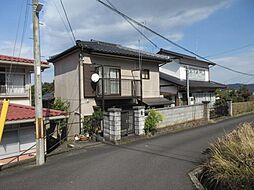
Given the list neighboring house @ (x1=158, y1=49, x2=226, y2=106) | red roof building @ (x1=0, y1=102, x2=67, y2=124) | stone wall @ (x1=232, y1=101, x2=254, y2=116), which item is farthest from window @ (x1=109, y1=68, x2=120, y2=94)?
stone wall @ (x1=232, y1=101, x2=254, y2=116)

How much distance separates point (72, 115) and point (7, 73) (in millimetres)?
5142

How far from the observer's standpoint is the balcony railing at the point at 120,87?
16547mm

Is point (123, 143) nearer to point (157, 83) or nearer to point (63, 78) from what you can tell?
point (63, 78)

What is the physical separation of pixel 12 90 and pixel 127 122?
6.57 m

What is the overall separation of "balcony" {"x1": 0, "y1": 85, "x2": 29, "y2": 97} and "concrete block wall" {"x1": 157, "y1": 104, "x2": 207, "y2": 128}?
842cm

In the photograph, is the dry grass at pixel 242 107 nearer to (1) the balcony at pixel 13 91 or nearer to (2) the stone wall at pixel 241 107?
(2) the stone wall at pixel 241 107

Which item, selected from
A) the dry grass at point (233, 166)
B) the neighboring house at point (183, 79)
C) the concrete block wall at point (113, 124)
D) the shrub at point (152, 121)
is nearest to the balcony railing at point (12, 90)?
the concrete block wall at point (113, 124)

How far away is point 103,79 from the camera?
15.9 metres

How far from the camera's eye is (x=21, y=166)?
9.46m

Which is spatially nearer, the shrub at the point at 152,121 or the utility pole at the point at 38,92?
the utility pole at the point at 38,92

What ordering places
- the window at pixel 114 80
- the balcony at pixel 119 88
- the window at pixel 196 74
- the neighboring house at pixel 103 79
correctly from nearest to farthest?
1. the neighboring house at pixel 103 79
2. the balcony at pixel 119 88
3. the window at pixel 114 80
4. the window at pixel 196 74

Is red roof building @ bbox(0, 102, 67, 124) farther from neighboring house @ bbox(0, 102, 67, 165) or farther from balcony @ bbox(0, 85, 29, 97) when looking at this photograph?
balcony @ bbox(0, 85, 29, 97)

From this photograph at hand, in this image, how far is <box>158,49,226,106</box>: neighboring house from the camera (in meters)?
25.0

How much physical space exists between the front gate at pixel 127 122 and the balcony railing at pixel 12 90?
5.72 meters
